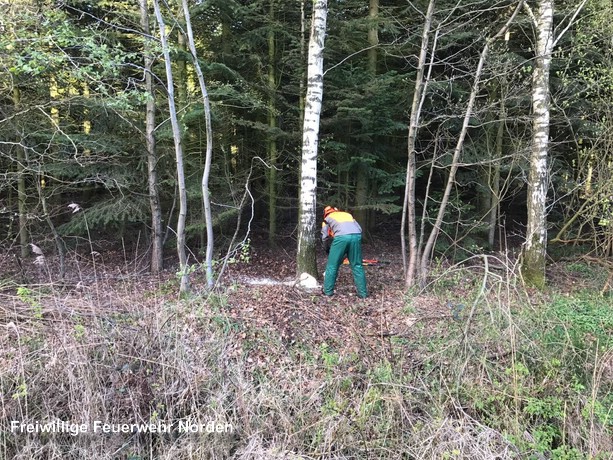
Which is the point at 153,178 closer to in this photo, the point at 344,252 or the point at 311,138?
the point at 311,138

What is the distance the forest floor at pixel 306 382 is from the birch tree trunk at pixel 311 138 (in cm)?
246

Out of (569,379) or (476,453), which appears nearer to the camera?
(476,453)

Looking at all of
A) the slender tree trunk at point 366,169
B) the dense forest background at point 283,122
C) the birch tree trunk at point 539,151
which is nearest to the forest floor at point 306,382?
the birch tree trunk at point 539,151

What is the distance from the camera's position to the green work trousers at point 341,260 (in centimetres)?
616

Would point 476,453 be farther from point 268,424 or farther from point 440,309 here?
point 440,309

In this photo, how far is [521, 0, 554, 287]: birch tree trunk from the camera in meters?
6.78

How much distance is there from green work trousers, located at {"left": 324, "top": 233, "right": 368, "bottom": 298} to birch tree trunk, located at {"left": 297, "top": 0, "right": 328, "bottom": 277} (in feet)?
1.75

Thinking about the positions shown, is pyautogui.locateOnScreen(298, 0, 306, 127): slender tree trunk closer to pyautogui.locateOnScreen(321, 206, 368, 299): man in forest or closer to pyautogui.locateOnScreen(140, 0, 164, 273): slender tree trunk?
pyautogui.locateOnScreen(140, 0, 164, 273): slender tree trunk

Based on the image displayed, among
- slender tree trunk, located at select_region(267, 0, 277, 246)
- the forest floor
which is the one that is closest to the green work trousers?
the forest floor

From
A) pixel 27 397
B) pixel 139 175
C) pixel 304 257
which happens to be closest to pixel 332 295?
pixel 304 257

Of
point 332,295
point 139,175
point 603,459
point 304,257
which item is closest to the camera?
point 603,459

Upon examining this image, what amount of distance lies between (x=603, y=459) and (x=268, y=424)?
2.56m

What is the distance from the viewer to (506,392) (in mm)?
3209

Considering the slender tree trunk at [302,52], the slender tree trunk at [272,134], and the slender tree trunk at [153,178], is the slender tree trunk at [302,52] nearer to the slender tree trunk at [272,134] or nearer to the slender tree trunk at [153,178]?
the slender tree trunk at [272,134]
